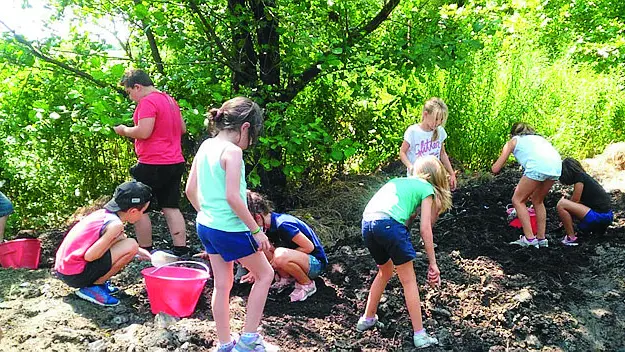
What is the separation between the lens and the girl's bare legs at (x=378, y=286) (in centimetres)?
380

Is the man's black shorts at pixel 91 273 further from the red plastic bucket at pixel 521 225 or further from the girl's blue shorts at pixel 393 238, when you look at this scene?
the red plastic bucket at pixel 521 225

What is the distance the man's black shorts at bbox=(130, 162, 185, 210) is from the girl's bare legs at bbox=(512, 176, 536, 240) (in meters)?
2.98

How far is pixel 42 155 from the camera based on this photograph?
248 inches

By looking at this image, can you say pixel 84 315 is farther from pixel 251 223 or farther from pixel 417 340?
pixel 417 340

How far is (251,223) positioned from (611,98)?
24.8ft

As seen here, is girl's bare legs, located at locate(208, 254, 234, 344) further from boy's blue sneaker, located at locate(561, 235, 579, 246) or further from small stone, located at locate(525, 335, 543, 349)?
boy's blue sneaker, located at locate(561, 235, 579, 246)

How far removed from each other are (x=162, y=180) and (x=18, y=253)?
1.42 metres

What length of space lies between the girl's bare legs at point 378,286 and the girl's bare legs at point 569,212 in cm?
242

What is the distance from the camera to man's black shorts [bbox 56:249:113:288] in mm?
4121

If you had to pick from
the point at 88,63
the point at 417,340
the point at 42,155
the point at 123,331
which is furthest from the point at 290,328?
the point at 42,155

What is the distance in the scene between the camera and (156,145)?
15.9 ft

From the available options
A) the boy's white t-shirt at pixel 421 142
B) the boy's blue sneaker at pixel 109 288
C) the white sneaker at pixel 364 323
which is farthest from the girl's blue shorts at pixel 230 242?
the boy's white t-shirt at pixel 421 142

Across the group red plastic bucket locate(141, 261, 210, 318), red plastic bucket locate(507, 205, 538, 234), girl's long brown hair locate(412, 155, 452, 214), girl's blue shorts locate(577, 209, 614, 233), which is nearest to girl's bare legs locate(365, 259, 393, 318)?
girl's long brown hair locate(412, 155, 452, 214)

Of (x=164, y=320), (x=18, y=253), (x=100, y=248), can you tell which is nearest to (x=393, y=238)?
(x=164, y=320)
